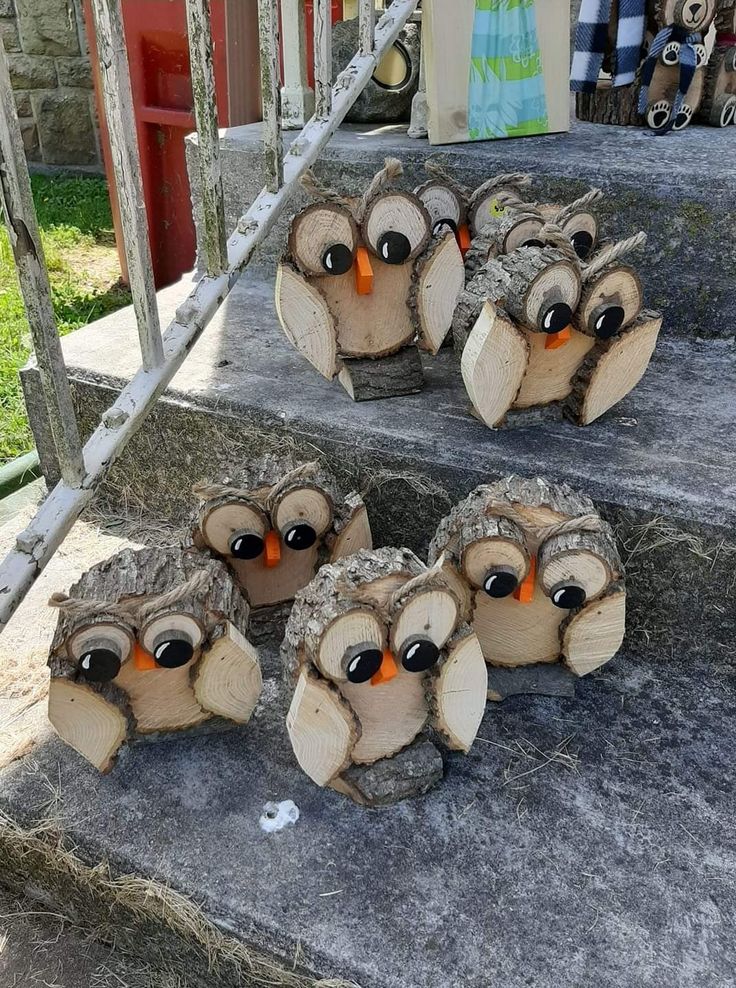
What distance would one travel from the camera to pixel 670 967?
1007 millimetres

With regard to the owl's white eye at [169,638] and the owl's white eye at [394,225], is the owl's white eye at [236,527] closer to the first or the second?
the owl's white eye at [169,638]

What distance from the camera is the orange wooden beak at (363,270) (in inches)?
59.9

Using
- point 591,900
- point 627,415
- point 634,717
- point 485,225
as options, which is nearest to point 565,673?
point 634,717

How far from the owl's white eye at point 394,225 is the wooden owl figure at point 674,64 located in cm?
101

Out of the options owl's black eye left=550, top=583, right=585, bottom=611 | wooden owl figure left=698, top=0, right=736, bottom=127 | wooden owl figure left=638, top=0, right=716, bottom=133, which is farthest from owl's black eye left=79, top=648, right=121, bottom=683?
wooden owl figure left=698, top=0, right=736, bottom=127

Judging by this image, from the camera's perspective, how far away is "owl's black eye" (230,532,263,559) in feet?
4.34

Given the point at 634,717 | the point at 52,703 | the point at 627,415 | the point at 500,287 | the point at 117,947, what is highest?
the point at 500,287

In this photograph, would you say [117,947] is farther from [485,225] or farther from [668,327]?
[668,327]

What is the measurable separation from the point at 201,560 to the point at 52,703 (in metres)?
0.29

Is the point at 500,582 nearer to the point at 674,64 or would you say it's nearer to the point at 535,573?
the point at 535,573

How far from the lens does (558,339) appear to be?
1.46m

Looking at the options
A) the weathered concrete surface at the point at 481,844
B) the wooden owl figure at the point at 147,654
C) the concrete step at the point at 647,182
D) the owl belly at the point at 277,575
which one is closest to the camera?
the weathered concrete surface at the point at 481,844

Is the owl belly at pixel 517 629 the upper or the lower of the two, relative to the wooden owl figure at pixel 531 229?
lower

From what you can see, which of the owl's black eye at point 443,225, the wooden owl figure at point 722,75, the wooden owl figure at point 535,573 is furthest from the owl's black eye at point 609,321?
the wooden owl figure at point 722,75
